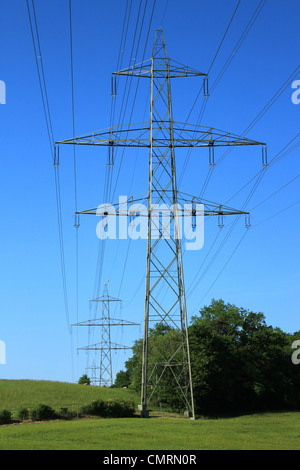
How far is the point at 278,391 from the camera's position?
69.6m

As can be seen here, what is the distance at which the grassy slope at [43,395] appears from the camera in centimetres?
5406

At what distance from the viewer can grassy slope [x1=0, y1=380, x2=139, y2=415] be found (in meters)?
54.1

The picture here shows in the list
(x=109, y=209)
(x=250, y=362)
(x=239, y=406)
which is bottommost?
(x=239, y=406)

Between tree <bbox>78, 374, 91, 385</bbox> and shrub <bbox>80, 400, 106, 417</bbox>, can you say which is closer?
shrub <bbox>80, 400, 106, 417</bbox>

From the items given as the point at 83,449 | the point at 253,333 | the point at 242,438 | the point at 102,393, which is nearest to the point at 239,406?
the point at 253,333

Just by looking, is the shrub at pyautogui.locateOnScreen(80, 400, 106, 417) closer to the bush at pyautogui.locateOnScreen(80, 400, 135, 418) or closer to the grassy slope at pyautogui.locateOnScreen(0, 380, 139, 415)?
the bush at pyautogui.locateOnScreen(80, 400, 135, 418)

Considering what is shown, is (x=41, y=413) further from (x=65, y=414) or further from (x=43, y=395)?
(x=43, y=395)

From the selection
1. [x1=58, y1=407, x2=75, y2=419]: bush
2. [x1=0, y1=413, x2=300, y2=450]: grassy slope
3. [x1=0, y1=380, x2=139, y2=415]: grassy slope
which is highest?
[x1=0, y1=380, x2=139, y2=415]: grassy slope

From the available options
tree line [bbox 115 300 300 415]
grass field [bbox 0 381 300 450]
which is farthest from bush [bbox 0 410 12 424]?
tree line [bbox 115 300 300 415]

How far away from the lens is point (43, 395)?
2395 inches

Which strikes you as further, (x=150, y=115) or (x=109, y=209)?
(x=150, y=115)
